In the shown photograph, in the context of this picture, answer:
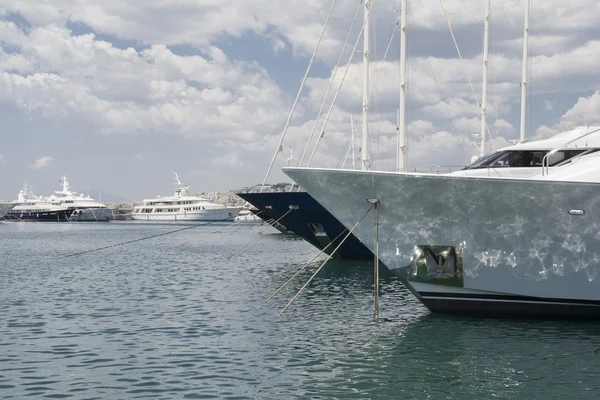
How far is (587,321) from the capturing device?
17.9 meters

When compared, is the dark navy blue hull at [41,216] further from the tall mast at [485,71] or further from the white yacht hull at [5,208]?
the tall mast at [485,71]

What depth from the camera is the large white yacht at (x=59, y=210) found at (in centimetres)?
16212

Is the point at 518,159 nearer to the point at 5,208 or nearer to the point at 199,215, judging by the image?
the point at 199,215

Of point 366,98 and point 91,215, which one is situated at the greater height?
point 366,98

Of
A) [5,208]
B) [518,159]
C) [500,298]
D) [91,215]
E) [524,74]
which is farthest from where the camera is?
[91,215]

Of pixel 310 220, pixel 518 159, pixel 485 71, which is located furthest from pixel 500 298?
pixel 485 71

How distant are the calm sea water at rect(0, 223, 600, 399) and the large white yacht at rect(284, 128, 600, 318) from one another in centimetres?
74

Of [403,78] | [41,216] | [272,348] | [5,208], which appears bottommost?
[272,348]

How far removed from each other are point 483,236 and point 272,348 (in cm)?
577

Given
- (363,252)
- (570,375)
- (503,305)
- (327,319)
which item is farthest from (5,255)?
(570,375)

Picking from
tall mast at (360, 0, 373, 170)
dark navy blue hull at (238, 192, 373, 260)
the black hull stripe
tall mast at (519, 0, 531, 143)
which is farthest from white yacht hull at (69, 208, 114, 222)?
the black hull stripe

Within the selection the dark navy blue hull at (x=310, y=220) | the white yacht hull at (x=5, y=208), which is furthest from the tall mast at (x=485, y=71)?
the white yacht hull at (x=5, y=208)

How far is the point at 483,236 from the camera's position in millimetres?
17375

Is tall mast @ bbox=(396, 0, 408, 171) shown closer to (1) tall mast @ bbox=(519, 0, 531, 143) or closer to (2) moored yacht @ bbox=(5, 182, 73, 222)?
(1) tall mast @ bbox=(519, 0, 531, 143)
